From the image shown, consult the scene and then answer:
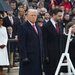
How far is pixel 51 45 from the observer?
942 cm

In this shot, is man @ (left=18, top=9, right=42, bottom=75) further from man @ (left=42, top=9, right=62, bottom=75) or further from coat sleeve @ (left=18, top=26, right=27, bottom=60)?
man @ (left=42, top=9, right=62, bottom=75)

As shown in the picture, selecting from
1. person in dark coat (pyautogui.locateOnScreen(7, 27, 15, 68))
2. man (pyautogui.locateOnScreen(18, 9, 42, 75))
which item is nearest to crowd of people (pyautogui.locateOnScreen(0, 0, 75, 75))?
man (pyautogui.locateOnScreen(18, 9, 42, 75))

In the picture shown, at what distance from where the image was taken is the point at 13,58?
14.5m

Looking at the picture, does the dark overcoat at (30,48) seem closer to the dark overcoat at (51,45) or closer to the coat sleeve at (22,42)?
the coat sleeve at (22,42)

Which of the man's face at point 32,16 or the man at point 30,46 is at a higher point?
the man's face at point 32,16

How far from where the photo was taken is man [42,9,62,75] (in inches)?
370

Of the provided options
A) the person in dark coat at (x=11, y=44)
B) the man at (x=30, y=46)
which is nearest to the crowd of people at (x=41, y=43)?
the man at (x=30, y=46)

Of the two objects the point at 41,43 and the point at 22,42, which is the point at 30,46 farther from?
the point at 41,43

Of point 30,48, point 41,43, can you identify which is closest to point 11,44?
point 41,43

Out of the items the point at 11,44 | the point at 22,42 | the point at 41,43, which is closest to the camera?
the point at 22,42

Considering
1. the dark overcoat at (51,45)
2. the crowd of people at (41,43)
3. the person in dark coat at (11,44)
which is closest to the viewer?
the crowd of people at (41,43)

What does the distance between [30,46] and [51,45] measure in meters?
0.79

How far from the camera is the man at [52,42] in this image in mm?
9398

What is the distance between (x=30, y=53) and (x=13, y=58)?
578cm
